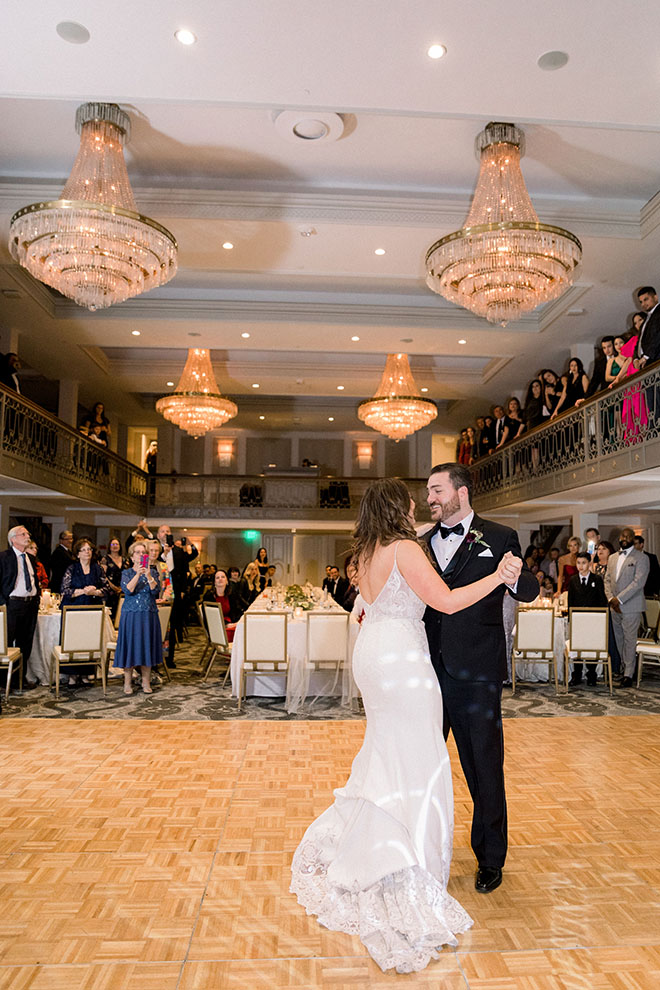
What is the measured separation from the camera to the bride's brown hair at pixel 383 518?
2715 mm

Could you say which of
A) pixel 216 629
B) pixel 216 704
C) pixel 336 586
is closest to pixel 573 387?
pixel 336 586

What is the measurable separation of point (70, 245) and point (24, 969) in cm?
466

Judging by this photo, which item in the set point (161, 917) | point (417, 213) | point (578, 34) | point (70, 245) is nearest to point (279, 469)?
point (417, 213)

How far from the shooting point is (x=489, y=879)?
2.85 metres

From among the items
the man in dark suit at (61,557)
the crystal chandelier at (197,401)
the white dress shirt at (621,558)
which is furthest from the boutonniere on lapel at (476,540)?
the crystal chandelier at (197,401)

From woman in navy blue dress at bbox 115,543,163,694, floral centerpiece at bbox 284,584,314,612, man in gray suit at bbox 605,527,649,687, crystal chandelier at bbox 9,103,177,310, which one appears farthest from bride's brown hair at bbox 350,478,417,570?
man in gray suit at bbox 605,527,649,687

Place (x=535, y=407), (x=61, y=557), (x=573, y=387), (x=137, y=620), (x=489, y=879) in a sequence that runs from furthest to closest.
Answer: (x=535, y=407) < (x=573, y=387) < (x=61, y=557) < (x=137, y=620) < (x=489, y=879)

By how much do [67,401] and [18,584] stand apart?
7.50 metres

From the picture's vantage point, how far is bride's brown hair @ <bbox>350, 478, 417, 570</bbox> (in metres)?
2.71

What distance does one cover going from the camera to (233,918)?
2.66 meters

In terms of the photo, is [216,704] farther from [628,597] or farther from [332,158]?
[332,158]

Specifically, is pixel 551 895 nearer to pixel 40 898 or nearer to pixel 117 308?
pixel 40 898

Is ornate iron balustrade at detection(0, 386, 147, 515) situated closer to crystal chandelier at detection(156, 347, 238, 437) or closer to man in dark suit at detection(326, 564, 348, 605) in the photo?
crystal chandelier at detection(156, 347, 238, 437)

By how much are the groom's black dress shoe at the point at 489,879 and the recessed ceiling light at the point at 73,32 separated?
186 inches
